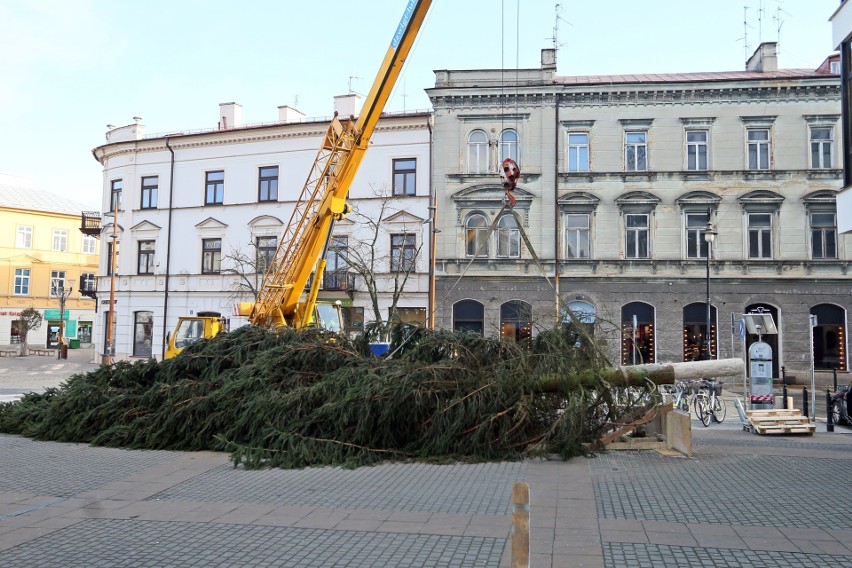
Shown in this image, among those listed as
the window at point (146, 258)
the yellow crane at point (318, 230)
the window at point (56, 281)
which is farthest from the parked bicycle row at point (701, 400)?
the window at point (56, 281)

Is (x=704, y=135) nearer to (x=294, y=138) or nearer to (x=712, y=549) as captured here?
(x=294, y=138)

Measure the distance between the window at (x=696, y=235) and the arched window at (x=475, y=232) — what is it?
28.4 ft

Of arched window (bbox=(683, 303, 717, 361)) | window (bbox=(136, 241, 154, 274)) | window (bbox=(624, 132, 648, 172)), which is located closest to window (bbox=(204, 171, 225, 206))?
window (bbox=(136, 241, 154, 274))

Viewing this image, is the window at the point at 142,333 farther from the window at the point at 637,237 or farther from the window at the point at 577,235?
the window at the point at 637,237

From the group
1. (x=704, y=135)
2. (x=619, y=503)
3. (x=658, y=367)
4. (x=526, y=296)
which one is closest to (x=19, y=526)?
(x=619, y=503)

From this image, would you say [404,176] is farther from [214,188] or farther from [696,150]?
[696,150]

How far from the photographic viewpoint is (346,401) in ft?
36.6

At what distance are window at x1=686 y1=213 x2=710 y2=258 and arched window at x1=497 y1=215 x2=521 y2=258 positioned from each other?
7.22m

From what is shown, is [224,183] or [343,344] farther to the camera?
[224,183]

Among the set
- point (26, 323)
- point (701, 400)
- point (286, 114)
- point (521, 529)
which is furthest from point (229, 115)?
point (521, 529)

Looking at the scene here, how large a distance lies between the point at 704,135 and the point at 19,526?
98.9 ft

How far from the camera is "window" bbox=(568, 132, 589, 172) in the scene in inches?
1244

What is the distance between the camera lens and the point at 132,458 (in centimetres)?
1134

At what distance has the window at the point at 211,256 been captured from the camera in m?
35.9
